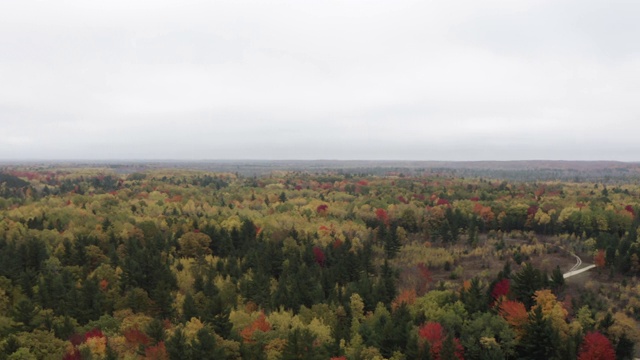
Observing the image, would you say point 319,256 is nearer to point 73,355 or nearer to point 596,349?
point 73,355

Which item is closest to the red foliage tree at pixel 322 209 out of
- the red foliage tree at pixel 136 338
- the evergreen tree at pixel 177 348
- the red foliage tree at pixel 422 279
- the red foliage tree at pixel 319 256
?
the red foliage tree at pixel 319 256

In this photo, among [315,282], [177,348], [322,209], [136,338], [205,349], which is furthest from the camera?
[322,209]

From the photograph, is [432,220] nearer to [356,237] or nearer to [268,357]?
[356,237]

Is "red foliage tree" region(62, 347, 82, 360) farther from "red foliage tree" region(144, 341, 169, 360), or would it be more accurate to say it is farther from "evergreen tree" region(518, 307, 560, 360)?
"evergreen tree" region(518, 307, 560, 360)

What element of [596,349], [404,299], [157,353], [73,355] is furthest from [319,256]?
[596,349]

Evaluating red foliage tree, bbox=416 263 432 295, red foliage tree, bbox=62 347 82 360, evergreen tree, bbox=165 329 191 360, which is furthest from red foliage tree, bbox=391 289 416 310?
red foliage tree, bbox=62 347 82 360

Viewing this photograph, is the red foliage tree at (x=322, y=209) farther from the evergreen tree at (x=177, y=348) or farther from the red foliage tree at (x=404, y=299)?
the evergreen tree at (x=177, y=348)
